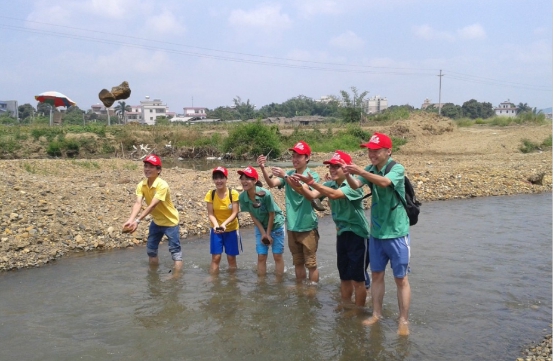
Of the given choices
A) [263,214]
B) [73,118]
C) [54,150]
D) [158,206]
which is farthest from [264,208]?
[73,118]

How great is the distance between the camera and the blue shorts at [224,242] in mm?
7105

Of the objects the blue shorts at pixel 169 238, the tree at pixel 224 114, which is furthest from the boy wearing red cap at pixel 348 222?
the tree at pixel 224 114

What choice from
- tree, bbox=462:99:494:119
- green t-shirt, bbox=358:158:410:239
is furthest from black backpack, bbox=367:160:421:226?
tree, bbox=462:99:494:119

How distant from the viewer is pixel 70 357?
489cm

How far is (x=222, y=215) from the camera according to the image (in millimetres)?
7012

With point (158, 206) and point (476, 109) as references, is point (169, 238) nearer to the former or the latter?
point (158, 206)

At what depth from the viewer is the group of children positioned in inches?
196

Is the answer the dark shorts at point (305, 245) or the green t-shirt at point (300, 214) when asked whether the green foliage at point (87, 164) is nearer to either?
the dark shorts at point (305, 245)

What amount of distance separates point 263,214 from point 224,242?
81cm

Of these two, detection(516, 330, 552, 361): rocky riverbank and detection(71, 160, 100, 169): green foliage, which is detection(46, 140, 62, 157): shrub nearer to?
detection(71, 160, 100, 169): green foliage

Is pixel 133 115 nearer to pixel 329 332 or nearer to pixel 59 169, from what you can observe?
pixel 59 169

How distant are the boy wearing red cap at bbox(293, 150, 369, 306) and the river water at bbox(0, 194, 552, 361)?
565 mm

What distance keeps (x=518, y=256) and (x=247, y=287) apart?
4839 mm

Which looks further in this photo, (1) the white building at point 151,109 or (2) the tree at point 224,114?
(1) the white building at point 151,109
